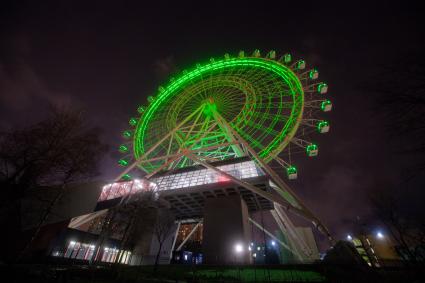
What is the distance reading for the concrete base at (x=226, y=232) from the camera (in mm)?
23766

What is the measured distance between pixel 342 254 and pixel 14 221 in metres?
28.6

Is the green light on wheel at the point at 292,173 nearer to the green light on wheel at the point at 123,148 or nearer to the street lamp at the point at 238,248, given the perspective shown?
the street lamp at the point at 238,248

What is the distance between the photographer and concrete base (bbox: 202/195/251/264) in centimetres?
2377

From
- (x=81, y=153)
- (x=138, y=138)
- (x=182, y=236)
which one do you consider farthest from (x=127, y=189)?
(x=182, y=236)

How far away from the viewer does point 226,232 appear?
25.4 meters

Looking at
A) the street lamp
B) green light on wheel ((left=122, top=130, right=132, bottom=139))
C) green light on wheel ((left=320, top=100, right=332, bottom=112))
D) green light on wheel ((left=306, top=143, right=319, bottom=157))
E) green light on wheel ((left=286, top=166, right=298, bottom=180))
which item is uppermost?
green light on wheel ((left=122, top=130, right=132, bottom=139))

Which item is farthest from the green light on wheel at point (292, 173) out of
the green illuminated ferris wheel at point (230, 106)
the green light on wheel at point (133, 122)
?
the green light on wheel at point (133, 122)

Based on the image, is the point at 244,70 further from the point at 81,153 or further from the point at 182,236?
the point at 182,236

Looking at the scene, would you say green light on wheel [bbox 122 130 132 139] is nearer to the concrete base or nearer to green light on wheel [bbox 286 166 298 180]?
the concrete base

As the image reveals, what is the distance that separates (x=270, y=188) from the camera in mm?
26344

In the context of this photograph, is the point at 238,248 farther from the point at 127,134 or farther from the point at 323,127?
the point at 127,134

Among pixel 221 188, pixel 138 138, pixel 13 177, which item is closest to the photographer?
pixel 13 177

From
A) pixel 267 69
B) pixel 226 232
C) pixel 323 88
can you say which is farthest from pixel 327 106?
pixel 226 232

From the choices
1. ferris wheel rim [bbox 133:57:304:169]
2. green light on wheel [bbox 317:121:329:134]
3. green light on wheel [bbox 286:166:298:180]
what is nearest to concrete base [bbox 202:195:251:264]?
green light on wheel [bbox 286:166:298:180]
